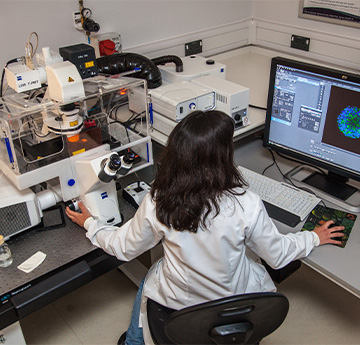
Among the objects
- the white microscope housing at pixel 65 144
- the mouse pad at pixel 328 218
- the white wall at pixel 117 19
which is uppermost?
the white wall at pixel 117 19

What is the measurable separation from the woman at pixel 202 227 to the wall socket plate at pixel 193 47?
4.90 feet

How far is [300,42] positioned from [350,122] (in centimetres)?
126

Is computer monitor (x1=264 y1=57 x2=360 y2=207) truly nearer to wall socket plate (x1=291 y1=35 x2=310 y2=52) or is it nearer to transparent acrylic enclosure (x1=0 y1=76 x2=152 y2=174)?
transparent acrylic enclosure (x1=0 y1=76 x2=152 y2=174)

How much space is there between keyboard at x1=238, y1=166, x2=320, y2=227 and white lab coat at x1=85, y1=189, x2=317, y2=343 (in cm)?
13

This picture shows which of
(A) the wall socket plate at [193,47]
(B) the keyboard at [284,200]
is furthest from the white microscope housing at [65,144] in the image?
(A) the wall socket plate at [193,47]

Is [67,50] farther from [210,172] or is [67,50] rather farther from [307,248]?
[307,248]

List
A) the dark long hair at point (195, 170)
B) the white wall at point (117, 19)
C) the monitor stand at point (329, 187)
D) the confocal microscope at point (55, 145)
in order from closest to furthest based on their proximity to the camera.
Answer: the dark long hair at point (195, 170)
the confocal microscope at point (55, 145)
the monitor stand at point (329, 187)
the white wall at point (117, 19)

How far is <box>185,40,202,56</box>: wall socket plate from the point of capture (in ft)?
8.46

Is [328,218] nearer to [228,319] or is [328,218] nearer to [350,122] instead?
[350,122]

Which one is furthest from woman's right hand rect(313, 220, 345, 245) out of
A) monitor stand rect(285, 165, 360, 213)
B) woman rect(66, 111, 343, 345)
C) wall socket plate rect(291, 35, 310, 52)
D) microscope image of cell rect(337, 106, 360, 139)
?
wall socket plate rect(291, 35, 310, 52)

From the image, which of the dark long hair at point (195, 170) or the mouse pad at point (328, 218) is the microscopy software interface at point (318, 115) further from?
the dark long hair at point (195, 170)

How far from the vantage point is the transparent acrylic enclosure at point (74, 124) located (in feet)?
4.56

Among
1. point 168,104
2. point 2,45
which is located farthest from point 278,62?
point 2,45

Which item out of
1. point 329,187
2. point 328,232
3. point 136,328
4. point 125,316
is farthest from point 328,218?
point 125,316
